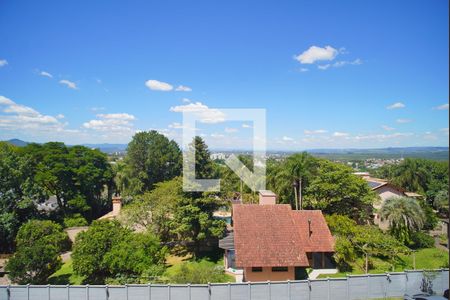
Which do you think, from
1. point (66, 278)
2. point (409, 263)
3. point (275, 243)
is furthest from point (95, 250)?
point (409, 263)

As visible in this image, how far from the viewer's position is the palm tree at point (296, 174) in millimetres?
26609

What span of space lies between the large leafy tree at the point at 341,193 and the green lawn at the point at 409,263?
508cm

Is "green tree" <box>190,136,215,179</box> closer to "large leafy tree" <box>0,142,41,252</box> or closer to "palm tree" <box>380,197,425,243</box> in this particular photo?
"palm tree" <box>380,197,425,243</box>

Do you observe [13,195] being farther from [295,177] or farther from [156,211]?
[295,177]

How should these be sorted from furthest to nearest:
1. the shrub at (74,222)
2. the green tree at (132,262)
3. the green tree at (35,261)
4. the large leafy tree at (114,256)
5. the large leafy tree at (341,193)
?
the shrub at (74,222)
the large leafy tree at (341,193)
the green tree at (35,261)
the large leafy tree at (114,256)
the green tree at (132,262)

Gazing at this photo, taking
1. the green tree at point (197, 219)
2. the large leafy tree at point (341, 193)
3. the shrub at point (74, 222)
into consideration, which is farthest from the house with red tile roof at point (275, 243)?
the shrub at point (74, 222)

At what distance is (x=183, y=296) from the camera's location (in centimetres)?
1260

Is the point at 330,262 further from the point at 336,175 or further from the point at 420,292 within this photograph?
the point at 336,175

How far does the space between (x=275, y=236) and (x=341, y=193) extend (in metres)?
10.7

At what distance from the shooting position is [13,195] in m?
22.7

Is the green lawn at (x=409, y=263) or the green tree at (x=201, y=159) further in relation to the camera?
the green tree at (x=201, y=159)

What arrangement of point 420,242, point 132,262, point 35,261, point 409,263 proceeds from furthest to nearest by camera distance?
point 420,242
point 409,263
point 35,261
point 132,262

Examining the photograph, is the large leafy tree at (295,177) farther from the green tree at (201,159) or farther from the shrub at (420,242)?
the green tree at (201,159)

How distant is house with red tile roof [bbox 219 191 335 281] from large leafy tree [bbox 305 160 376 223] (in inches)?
235
